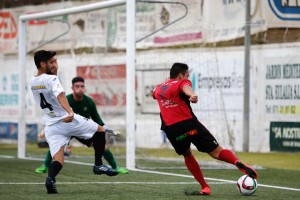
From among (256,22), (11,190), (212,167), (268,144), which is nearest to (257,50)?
(256,22)

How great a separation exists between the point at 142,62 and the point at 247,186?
33.3 ft

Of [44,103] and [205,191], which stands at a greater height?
[44,103]

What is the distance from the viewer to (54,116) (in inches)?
508

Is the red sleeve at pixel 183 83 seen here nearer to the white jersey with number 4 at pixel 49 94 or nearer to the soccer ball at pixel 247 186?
the soccer ball at pixel 247 186

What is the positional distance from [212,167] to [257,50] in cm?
529

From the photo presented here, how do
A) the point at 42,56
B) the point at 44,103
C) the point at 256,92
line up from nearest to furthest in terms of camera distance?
the point at 42,56 < the point at 44,103 < the point at 256,92

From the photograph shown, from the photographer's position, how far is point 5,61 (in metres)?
30.3

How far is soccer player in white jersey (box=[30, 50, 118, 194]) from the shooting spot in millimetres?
12445

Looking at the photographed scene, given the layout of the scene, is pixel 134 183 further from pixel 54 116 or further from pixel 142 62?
pixel 142 62

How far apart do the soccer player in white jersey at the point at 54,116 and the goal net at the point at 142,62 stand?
4.33 m

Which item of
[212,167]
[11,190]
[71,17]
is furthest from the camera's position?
[71,17]

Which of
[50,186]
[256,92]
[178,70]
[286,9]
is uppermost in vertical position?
[286,9]

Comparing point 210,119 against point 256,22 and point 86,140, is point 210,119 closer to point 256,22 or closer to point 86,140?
point 256,22

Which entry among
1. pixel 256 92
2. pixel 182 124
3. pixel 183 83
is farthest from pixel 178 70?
pixel 256 92
